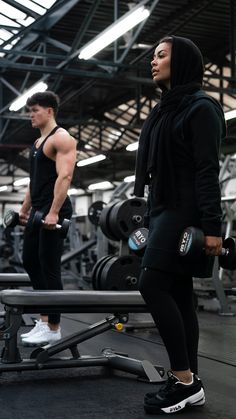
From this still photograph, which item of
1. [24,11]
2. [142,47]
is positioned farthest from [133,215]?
[142,47]

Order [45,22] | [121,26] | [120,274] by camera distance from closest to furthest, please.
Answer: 1. [120,274]
2. [121,26]
3. [45,22]

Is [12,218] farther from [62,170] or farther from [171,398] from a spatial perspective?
[171,398]

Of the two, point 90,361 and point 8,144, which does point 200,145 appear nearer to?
point 90,361

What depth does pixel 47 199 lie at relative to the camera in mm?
2543

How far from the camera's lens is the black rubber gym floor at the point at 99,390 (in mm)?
1646

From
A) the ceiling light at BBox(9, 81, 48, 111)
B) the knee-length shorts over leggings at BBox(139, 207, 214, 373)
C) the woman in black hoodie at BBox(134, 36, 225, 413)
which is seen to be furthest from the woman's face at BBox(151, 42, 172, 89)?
the ceiling light at BBox(9, 81, 48, 111)

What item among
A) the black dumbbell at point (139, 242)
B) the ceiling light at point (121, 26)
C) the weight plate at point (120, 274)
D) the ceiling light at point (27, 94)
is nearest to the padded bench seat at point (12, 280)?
the weight plate at point (120, 274)

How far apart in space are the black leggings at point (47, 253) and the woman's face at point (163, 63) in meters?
0.98

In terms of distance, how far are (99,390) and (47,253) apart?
698 mm

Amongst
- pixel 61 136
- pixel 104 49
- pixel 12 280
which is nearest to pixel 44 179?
pixel 61 136

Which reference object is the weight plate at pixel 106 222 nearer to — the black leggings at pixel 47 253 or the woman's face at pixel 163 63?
the black leggings at pixel 47 253

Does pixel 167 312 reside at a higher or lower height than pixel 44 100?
lower

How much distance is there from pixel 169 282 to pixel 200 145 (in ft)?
1.29

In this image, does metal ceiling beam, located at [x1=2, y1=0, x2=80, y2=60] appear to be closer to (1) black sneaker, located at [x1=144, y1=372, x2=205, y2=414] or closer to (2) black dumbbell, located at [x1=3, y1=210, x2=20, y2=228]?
(2) black dumbbell, located at [x1=3, y1=210, x2=20, y2=228]
